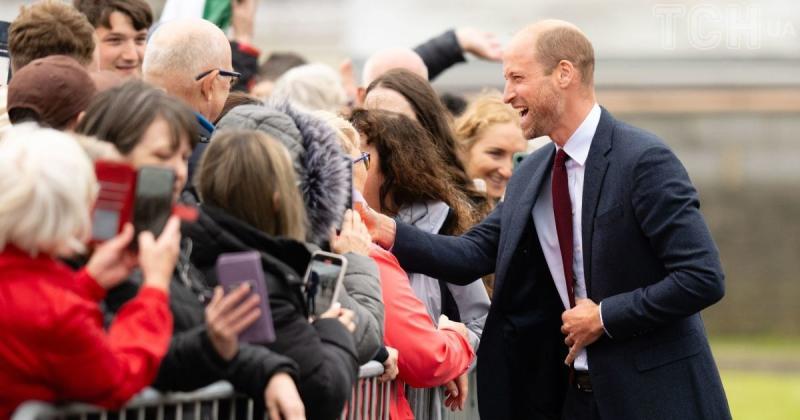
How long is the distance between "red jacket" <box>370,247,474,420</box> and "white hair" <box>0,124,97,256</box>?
1.63m

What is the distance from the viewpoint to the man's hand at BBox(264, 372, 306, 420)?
341 centimetres

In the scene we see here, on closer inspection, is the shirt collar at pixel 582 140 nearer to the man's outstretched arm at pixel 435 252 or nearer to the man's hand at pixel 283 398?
the man's outstretched arm at pixel 435 252

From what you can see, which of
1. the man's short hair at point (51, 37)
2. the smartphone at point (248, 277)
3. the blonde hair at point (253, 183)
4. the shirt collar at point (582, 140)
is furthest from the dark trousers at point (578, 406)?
the smartphone at point (248, 277)

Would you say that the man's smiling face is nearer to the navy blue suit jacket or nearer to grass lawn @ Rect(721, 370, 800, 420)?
the navy blue suit jacket

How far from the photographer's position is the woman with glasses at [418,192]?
5465mm

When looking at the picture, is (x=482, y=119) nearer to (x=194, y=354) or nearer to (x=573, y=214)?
(x=573, y=214)

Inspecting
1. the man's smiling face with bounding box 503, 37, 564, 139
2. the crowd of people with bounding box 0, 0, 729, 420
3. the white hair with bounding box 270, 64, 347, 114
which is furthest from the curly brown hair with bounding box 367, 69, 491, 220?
the white hair with bounding box 270, 64, 347, 114

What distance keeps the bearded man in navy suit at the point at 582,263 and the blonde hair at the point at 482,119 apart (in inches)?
50.9

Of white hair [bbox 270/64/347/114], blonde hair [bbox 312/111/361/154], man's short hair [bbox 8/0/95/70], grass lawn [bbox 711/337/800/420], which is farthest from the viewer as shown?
grass lawn [bbox 711/337/800/420]

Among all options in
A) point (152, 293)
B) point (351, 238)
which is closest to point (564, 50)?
point (351, 238)

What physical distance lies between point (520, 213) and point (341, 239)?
4.19ft

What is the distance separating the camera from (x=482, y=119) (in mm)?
6945

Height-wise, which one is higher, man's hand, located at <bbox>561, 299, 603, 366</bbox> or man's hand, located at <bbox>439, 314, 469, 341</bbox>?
man's hand, located at <bbox>561, 299, 603, 366</bbox>

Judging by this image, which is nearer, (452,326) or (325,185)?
(325,185)
